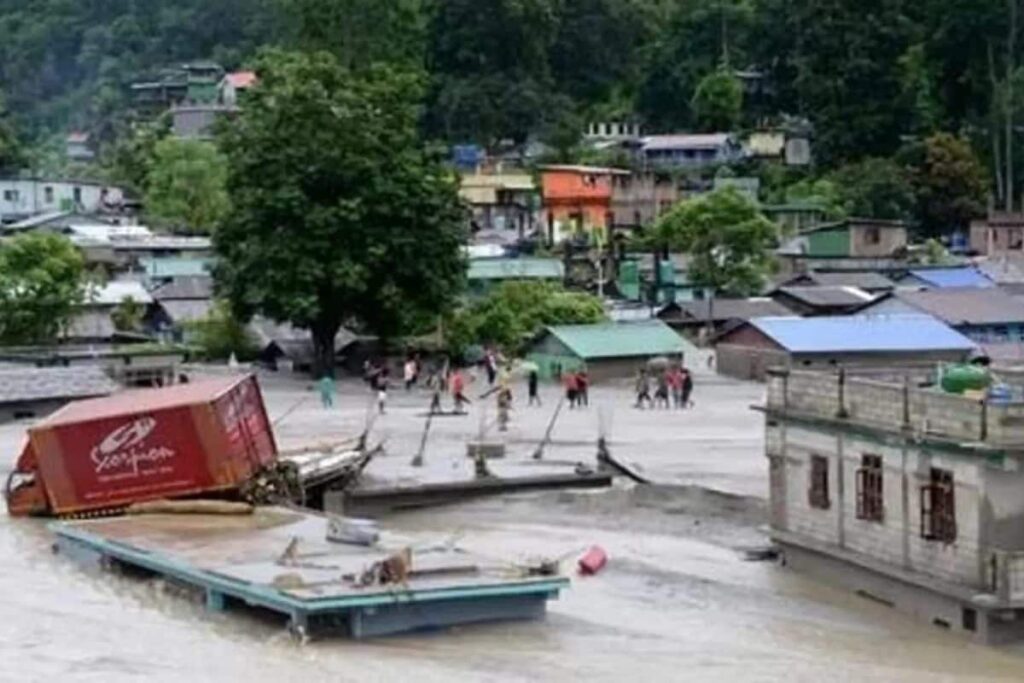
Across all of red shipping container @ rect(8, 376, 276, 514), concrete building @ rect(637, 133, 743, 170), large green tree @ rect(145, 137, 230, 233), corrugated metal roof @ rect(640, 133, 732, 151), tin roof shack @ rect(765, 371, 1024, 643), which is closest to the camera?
tin roof shack @ rect(765, 371, 1024, 643)

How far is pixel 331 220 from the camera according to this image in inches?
2078

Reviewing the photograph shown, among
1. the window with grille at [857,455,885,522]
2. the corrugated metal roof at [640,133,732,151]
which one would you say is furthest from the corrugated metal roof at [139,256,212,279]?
the window with grille at [857,455,885,522]

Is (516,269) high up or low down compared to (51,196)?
down

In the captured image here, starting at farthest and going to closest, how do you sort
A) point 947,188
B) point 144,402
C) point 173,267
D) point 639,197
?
point 639,197 < point 947,188 < point 173,267 < point 144,402

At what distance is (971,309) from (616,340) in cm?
869

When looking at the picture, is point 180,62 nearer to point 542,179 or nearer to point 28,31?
point 28,31

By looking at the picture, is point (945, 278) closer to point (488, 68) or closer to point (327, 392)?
point (327, 392)

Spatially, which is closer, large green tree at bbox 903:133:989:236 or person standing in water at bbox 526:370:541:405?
person standing in water at bbox 526:370:541:405

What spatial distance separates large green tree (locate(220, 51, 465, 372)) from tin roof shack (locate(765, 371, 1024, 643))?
24.4 metres

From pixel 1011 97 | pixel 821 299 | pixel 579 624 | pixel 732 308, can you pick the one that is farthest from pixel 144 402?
pixel 1011 97

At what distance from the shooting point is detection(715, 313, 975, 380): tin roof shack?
5056 centimetres

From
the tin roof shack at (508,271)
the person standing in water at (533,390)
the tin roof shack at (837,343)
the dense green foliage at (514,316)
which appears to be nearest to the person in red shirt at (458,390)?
the person standing in water at (533,390)

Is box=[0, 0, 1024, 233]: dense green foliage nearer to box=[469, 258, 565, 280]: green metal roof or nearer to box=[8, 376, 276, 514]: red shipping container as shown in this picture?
box=[469, 258, 565, 280]: green metal roof

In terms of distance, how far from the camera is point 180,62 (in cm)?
12631
